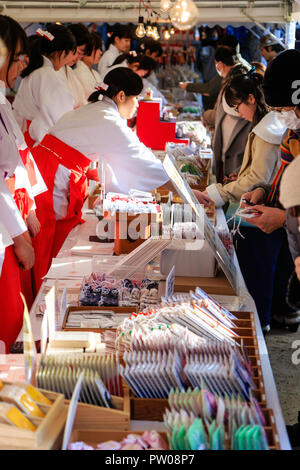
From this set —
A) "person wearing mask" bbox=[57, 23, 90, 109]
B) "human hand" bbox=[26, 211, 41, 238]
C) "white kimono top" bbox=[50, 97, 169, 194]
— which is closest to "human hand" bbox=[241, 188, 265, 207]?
"white kimono top" bbox=[50, 97, 169, 194]

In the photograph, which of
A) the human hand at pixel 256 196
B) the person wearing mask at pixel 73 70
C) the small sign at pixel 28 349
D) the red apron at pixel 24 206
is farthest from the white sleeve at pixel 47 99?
the small sign at pixel 28 349

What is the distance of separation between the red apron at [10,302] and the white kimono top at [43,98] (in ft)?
7.18

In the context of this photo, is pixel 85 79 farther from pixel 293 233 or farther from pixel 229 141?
pixel 293 233

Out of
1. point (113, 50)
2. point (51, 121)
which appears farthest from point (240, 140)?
point (113, 50)

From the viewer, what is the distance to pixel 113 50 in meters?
7.80

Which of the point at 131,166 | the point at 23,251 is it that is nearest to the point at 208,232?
the point at 23,251

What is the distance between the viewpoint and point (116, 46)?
7.80 meters

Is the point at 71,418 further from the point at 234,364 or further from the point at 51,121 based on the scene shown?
the point at 51,121

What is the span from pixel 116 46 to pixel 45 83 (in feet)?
11.6

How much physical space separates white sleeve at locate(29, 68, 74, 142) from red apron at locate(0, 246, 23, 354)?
218 centimetres

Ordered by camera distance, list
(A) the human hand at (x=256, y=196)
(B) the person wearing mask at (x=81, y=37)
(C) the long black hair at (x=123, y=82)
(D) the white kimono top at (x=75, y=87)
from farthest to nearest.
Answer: (D) the white kimono top at (x=75, y=87)
(B) the person wearing mask at (x=81, y=37)
(C) the long black hair at (x=123, y=82)
(A) the human hand at (x=256, y=196)

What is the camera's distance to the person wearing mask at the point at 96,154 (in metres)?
3.49

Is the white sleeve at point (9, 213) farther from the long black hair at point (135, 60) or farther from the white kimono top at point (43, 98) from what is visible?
the long black hair at point (135, 60)

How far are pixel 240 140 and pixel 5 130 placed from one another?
2.11 m
